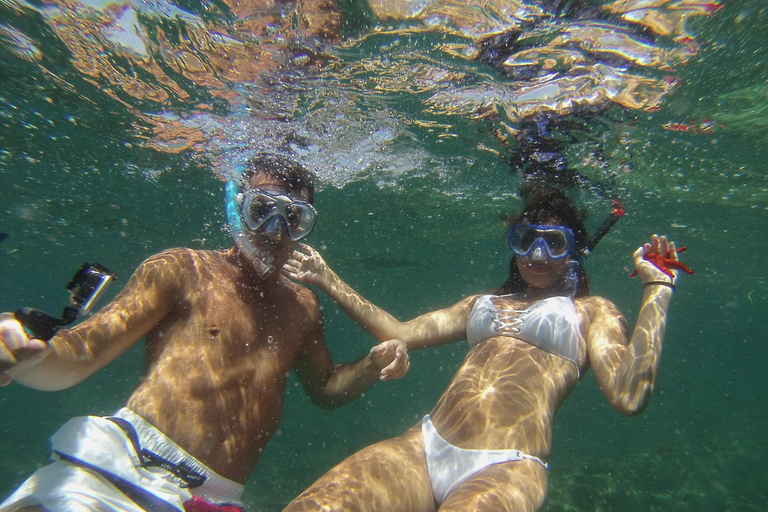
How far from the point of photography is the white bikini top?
155 inches

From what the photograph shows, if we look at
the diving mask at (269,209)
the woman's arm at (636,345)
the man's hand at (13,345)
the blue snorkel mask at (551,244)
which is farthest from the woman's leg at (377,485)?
the blue snorkel mask at (551,244)

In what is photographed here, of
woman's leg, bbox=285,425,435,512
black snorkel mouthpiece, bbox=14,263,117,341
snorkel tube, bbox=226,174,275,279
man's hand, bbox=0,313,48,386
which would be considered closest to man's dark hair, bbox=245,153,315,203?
snorkel tube, bbox=226,174,275,279

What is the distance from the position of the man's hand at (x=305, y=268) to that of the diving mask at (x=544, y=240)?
2.62 m

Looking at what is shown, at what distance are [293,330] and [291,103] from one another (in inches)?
235

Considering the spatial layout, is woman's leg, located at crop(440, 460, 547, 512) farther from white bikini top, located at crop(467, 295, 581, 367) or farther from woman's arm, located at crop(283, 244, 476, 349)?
woman's arm, located at crop(283, 244, 476, 349)

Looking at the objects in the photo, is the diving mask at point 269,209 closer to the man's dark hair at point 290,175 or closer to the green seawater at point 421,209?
the man's dark hair at point 290,175

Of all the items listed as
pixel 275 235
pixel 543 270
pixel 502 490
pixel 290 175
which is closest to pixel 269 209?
pixel 275 235

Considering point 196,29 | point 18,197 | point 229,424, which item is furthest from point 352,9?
point 18,197

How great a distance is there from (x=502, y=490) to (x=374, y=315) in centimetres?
237

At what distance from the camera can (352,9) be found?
5.70m

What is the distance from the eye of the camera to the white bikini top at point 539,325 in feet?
12.9

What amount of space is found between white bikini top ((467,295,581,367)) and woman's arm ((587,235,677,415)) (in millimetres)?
249

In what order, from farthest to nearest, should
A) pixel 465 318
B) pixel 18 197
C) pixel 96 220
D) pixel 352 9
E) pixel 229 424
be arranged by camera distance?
1. pixel 96 220
2. pixel 18 197
3. pixel 352 9
4. pixel 465 318
5. pixel 229 424

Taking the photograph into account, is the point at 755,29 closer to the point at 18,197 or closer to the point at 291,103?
the point at 291,103
